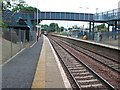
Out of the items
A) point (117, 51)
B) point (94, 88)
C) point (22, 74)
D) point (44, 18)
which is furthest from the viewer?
point (44, 18)

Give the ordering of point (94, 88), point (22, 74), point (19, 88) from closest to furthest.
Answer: point (19, 88) < point (94, 88) < point (22, 74)

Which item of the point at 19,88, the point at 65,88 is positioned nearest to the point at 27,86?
the point at 19,88

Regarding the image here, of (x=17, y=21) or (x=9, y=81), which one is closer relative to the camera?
(x=9, y=81)

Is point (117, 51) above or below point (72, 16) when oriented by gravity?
below

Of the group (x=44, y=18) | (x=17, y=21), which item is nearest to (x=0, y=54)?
(x=17, y=21)

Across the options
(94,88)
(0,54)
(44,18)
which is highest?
(44,18)

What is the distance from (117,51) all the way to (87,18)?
30722 millimetres

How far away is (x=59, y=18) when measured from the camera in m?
44.3

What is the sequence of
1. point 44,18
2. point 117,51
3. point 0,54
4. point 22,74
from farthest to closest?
point 44,18 → point 117,51 → point 0,54 → point 22,74

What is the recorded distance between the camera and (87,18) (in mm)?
44844

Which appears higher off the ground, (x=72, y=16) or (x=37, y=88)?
(x=72, y=16)

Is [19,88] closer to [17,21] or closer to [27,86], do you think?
[27,86]

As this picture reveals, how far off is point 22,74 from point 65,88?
2.45 metres

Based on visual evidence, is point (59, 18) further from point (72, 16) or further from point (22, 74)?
point (22, 74)
